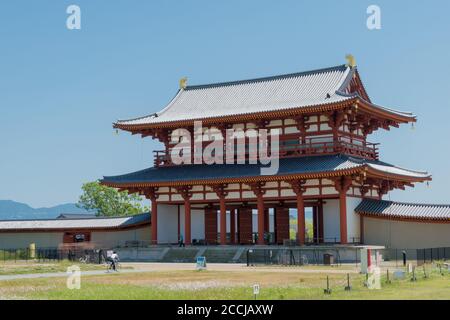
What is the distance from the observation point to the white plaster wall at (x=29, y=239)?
6775 centimetres

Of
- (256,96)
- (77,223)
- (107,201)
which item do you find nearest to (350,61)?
(256,96)

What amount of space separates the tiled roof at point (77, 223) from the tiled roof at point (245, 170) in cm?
513

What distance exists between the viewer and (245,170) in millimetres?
55344

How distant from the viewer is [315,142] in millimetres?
55344

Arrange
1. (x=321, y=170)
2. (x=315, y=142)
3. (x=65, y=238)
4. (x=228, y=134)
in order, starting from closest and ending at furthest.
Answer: (x=321, y=170) → (x=315, y=142) → (x=228, y=134) → (x=65, y=238)

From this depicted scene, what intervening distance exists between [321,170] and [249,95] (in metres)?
14.6

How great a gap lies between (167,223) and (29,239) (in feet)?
50.2

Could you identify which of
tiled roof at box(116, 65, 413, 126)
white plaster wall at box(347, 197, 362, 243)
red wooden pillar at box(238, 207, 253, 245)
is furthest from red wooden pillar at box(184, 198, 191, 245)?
white plaster wall at box(347, 197, 362, 243)

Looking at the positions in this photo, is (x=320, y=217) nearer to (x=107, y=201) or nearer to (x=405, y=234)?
(x=405, y=234)

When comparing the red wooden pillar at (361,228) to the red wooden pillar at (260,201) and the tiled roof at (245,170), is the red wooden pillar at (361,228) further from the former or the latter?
the red wooden pillar at (260,201)

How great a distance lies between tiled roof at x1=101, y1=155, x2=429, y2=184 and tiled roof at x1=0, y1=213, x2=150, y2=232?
5131 millimetres

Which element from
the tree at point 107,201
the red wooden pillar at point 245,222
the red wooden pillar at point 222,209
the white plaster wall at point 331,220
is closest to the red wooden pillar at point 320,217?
the white plaster wall at point 331,220
